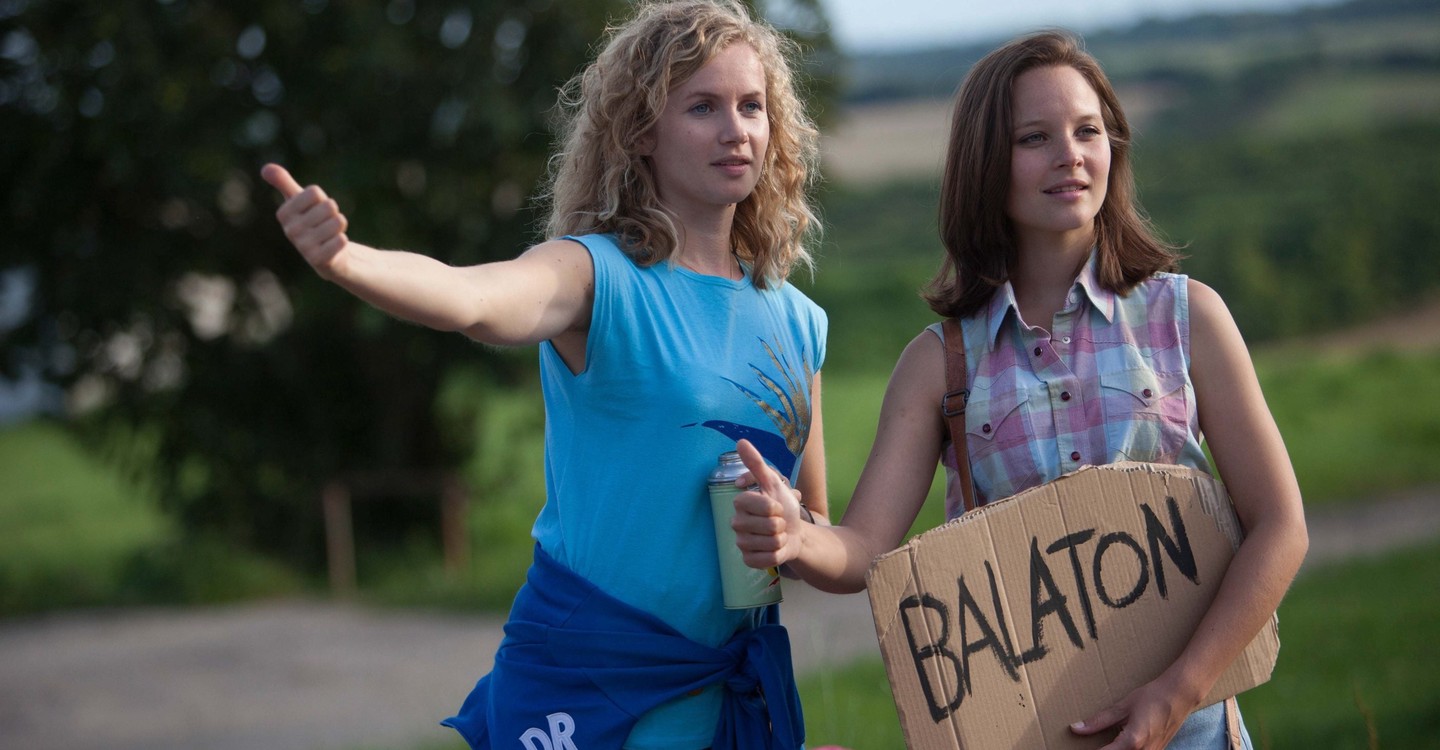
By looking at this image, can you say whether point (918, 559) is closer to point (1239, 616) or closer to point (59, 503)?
point (1239, 616)

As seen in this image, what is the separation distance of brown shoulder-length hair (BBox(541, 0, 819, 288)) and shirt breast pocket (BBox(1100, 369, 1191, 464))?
659 millimetres

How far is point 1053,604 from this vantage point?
7.32ft

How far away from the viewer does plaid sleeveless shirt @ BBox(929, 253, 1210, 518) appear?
89.4 inches

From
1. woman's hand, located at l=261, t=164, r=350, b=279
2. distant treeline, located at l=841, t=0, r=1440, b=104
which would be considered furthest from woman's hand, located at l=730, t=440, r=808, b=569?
distant treeline, located at l=841, t=0, r=1440, b=104

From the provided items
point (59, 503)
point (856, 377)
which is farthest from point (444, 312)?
point (856, 377)

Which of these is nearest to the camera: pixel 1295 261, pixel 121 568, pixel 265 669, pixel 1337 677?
pixel 1337 677

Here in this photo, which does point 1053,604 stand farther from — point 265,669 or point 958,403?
point 265,669

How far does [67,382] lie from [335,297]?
228 cm

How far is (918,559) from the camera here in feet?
7.16

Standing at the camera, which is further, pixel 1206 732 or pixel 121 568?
pixel 121 568

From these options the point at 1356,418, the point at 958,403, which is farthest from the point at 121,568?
the point at 1356,418

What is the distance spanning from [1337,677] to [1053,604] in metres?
5.87

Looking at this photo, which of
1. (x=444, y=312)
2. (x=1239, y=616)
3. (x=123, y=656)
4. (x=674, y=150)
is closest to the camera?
(x=444, y=312)

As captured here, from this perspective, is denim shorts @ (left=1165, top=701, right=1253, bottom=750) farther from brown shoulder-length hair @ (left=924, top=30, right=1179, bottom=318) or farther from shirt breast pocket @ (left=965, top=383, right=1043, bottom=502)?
brown shoulder-length hair @ (left=924, top=30, right=1179, bottom=318)
